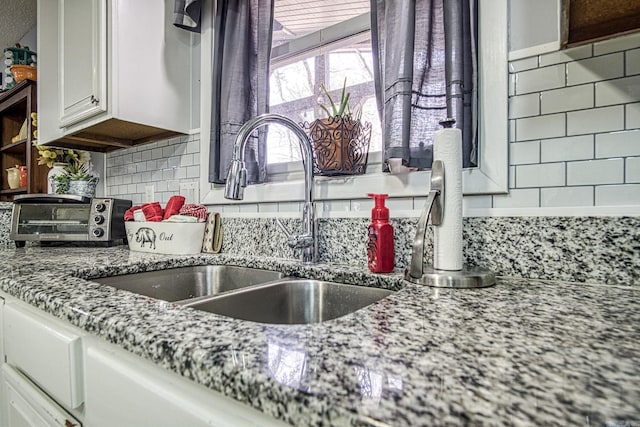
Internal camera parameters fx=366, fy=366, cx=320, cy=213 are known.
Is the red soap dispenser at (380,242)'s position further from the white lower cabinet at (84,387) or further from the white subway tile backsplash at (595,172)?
the white lower cabinet at (84,387)

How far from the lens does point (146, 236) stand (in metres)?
1.44

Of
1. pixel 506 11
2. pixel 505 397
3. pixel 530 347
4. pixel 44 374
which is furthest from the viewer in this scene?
pixel 506 11

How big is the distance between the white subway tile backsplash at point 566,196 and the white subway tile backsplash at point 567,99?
0.18m

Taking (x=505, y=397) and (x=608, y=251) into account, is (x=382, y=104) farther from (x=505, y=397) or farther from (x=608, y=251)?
(x=505, y=397)

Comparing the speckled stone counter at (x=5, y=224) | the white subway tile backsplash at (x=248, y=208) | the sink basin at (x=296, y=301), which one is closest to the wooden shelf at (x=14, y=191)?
the speckled stone counter at (x=5, y=224)

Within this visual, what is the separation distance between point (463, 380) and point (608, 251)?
2.07 feet

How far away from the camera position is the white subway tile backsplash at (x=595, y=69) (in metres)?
0.77

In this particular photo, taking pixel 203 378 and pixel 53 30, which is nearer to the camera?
pixel 203 378

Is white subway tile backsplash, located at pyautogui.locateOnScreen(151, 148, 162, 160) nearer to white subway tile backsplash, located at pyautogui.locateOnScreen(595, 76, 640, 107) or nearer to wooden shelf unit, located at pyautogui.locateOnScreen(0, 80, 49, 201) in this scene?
wooden shelf unit, located at pyautogui.locateOnScreen(0, 80, 49, 201)

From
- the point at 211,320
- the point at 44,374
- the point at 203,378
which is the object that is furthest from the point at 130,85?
the point at 203,378

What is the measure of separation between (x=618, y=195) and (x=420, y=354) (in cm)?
66

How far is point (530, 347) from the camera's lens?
16.2 inches

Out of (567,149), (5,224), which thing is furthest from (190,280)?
(5,224)

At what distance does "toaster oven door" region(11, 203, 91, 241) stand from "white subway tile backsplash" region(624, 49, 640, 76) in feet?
6.55
